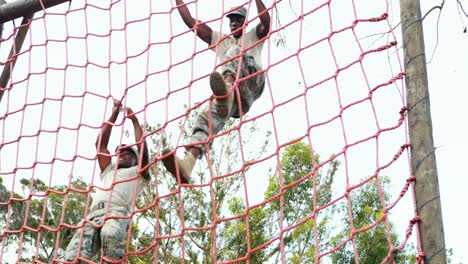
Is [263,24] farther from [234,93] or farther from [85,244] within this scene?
[85,244]

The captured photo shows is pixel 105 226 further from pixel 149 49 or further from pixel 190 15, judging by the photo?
pixel 190 15

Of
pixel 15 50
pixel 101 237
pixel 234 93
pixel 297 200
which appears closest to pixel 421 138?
pixel 234 93

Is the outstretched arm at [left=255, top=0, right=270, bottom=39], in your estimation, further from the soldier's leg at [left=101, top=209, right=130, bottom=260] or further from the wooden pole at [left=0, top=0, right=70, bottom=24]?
the soldier's leg at [left=101, top=209, right=130, bottom=260]

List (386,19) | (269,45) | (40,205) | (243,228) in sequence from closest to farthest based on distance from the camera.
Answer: (386,19)
(269,45)
(243,228)
(40,205)

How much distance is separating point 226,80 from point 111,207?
79cm

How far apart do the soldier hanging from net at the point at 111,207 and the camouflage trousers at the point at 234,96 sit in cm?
26

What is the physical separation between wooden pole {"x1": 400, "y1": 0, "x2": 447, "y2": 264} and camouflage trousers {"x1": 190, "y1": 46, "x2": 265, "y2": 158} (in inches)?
46.5

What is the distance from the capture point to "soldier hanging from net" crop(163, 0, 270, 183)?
3223 mm

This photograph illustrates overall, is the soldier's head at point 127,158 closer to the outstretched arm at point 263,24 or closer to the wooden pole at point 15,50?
the wooden pole at point 15,50

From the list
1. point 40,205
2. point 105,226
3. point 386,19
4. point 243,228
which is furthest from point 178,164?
point 40,205

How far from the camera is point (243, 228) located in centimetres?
1030

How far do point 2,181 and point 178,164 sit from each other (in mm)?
9991

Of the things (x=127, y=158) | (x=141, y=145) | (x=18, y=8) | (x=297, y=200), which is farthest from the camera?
(x=297, y=200)

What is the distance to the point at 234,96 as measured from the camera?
3463 millimetres
